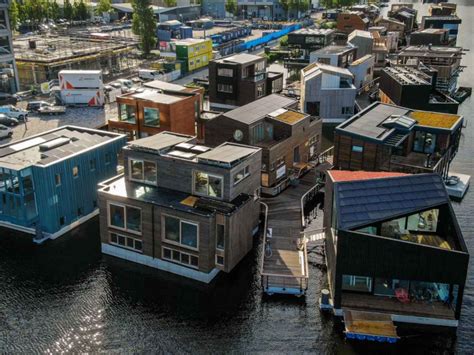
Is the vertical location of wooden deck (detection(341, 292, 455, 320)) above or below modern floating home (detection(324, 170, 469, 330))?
below

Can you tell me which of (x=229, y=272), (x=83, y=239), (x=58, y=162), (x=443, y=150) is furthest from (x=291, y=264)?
(x=443, y=150)

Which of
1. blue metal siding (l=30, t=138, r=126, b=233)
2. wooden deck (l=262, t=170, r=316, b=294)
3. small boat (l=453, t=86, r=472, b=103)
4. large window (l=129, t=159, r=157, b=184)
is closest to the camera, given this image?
wooden deck (l=262, t=170, r=316, b=294)

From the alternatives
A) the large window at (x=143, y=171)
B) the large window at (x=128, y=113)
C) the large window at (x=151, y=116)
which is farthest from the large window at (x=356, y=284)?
the large window at (x=128, y=113)

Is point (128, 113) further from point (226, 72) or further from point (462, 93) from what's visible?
point (462, 93)

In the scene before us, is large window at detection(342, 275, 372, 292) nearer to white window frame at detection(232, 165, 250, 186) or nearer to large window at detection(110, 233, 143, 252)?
white window frame at detection(232, 165, 250, 186)

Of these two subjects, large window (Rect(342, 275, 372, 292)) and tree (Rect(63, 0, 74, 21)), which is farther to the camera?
tree (Rect(63, 0, 74, 21))

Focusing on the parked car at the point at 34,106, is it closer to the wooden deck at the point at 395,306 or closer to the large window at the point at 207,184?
the large window at the point at 207,184

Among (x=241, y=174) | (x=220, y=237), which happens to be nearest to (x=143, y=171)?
(x=241, y=174)

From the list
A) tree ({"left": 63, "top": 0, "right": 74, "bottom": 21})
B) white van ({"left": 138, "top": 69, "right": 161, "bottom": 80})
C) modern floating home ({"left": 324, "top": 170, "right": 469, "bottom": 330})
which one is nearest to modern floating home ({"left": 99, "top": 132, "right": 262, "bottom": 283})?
modern floating home ({"left": 324, "top": 170, "right": 469, "bottom": 330})

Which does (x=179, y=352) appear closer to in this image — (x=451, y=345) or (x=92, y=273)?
(x=92, y=273)
